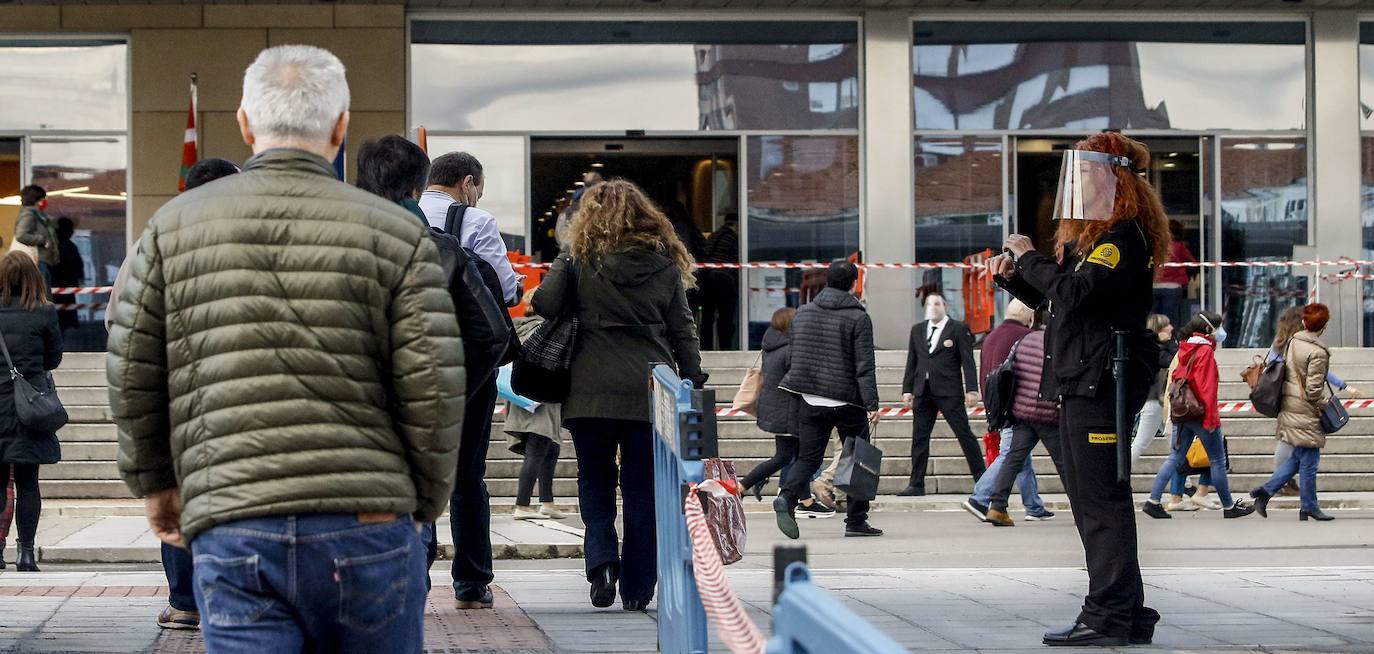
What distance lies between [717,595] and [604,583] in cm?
327

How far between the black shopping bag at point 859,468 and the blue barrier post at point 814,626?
339 inches

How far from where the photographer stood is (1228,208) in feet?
68.9

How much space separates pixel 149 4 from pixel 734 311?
7325 mm

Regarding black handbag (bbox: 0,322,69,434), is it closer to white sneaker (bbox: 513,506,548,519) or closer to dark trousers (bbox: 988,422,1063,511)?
white sneaker (bbox: 513,506,548,519)

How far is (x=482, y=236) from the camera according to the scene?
670cm

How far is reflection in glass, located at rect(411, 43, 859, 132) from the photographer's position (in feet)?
66.1

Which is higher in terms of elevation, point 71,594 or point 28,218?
point 28,218

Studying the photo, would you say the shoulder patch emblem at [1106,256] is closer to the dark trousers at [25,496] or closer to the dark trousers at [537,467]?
the dark trousers at [25,496]

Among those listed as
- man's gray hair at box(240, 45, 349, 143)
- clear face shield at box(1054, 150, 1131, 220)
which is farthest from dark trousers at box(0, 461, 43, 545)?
man's gray hair at box(240, 45, 349, 143)

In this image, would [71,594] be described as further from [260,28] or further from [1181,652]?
[260,28]

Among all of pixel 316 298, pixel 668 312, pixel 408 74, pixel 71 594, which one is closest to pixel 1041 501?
pixel 668 312

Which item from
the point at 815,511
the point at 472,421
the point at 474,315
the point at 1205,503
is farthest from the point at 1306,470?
the point at 474,315

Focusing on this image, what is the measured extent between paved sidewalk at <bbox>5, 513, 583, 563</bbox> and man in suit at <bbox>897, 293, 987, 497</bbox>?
4228 mm

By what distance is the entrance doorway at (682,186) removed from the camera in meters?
20.1
